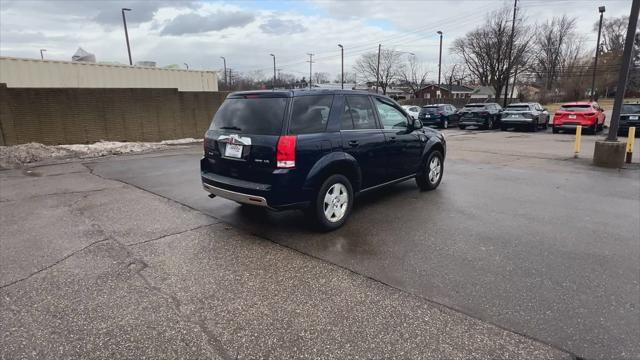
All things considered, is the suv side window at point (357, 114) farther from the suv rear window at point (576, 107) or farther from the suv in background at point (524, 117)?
the suv in background at point (524, 117)

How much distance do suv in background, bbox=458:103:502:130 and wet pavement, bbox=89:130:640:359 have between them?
14911 millimetres

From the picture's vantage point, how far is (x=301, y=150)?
441 centimetres

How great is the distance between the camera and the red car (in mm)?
18578

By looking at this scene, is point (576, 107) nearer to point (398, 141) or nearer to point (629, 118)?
point (629, 118)

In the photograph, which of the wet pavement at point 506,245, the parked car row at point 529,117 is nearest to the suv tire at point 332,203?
the wet pavement at point 506,245

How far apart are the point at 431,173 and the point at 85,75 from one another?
632 inches

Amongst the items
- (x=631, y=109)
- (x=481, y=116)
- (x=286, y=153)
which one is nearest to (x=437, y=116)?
(x=481, y=116)

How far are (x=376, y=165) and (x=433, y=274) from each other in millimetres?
2160

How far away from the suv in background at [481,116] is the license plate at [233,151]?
69.1 ft

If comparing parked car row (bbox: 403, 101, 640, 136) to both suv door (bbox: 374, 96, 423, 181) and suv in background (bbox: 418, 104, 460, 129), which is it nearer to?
suv in background (bbox: 418, 104, 460, 129)

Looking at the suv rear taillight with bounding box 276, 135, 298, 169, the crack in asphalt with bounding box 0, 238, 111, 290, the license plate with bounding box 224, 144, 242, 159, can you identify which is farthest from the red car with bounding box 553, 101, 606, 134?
the crack in asphalt with bounding box 0, 238, 111, 290

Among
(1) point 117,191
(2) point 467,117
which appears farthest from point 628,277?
(2) point 467,117

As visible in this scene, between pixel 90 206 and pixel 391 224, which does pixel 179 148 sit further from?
pixel 391 224

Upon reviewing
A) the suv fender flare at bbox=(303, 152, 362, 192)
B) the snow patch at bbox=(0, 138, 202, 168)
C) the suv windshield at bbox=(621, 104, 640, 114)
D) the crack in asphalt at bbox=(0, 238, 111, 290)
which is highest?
the suv windshield at bbox=(621, 104, 640, 114)
